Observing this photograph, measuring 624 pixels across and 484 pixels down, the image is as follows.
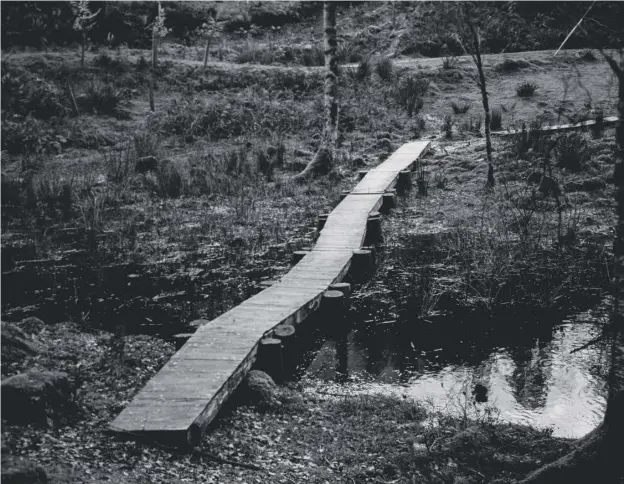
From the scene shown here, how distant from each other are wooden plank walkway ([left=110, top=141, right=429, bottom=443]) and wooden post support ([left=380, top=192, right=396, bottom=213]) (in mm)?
1581

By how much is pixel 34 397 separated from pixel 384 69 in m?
16.1

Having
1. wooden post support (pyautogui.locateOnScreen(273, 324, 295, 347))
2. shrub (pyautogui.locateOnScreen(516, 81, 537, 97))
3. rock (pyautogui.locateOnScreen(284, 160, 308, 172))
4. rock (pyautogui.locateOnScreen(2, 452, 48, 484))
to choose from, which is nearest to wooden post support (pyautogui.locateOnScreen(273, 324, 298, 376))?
wooden post support (pyautogui.locateOnScreen(273, 324, 295, 347))

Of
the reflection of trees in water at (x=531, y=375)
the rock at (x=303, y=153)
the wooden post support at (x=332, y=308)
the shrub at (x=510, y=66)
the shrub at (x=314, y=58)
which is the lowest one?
the reflection of trees in water at (x=531, y=375)

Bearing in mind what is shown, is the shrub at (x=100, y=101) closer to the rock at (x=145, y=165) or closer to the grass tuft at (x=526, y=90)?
the rock at (x=145, y=165)

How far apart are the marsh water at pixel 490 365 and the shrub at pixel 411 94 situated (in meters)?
11.0

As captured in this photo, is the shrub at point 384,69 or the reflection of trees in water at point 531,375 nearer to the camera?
the reflection of trees in water at point 531,375

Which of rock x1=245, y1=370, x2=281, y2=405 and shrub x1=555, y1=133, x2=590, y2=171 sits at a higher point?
shrub x1=555, y1=133, x2=590, y2=171

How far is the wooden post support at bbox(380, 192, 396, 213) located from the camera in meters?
9.89

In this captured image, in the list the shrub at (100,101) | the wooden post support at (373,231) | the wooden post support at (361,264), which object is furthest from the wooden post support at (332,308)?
the shrub at (100,101)

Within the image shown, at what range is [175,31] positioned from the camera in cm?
2231

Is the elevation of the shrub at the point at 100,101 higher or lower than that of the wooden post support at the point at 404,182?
higher

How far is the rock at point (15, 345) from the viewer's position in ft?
12.6

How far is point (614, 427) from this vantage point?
2.77 meters

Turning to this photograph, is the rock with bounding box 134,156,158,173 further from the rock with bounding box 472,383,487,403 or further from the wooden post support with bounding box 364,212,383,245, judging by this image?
the rock with bounding box 472,383,487,403
